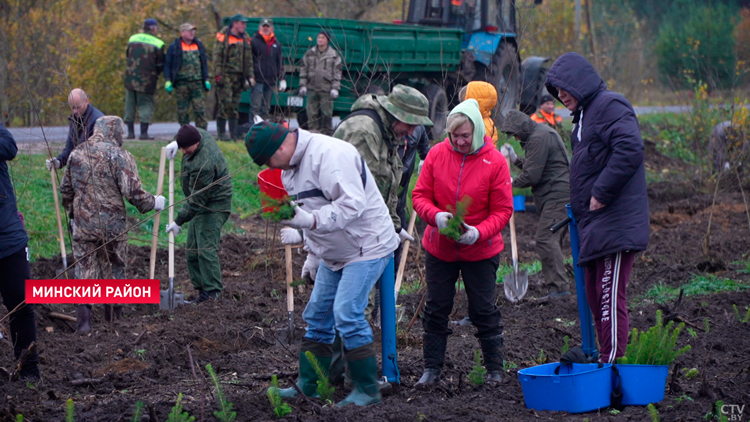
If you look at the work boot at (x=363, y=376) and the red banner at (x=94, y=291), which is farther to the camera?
the red banner at (x=94, y=291)

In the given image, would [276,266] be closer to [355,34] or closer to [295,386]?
[295,386]

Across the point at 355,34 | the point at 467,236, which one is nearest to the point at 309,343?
the point at 467,236

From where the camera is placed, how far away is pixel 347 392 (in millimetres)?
4609

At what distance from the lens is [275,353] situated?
19.1ft

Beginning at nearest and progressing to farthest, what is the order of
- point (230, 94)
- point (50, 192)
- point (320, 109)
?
point (50, 192) < point (320, 109) < point (230, 94)

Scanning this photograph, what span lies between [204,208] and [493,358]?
3517 mm

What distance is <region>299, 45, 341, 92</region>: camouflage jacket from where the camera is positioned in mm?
12961

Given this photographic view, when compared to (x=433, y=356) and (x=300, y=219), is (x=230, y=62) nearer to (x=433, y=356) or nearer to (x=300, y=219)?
(x=433, y=356)

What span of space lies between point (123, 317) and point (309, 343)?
346cm

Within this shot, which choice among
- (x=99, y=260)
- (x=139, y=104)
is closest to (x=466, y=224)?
(x=99, y=260)

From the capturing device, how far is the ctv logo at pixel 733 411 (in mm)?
3809

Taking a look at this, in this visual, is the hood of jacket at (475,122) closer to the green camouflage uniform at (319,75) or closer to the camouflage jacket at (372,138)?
the camouflage jacket at (372,138)

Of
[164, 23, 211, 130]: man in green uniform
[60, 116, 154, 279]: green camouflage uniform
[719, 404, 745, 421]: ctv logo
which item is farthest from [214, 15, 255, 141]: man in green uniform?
[719, 404, 745, 421]: ctv logo

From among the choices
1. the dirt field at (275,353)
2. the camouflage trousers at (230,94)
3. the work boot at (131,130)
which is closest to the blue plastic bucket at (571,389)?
the dirt field at (275,353)
